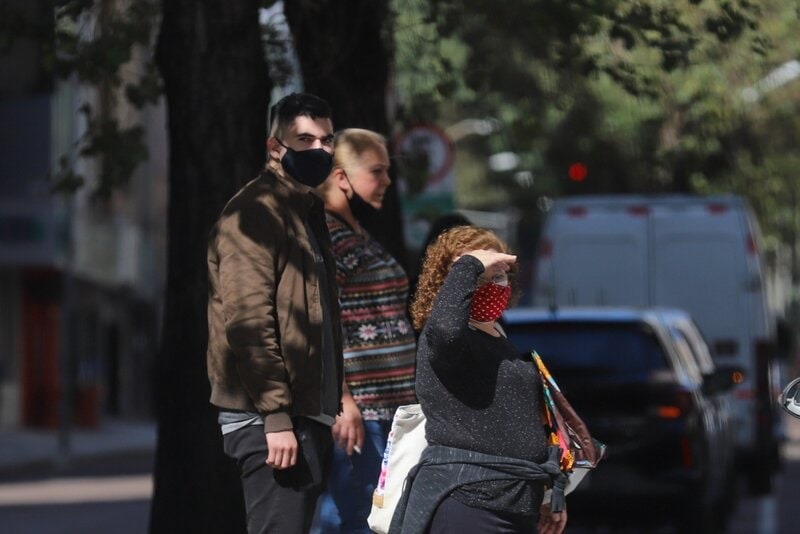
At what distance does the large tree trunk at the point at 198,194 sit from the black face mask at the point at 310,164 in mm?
2685

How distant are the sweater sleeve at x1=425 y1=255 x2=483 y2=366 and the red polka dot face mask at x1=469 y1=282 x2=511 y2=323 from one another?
101 mm

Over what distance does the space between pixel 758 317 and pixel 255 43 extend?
8555 mm

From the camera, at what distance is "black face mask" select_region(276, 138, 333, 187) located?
629cm

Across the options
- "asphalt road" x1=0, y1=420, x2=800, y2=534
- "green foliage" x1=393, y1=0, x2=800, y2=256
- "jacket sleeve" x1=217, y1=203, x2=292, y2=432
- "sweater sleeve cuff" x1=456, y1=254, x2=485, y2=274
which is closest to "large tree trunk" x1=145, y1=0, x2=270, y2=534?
"jacket sleeve" x1=217, y1=203, x2=292, y2=432

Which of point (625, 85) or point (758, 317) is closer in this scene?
point (625, 85)

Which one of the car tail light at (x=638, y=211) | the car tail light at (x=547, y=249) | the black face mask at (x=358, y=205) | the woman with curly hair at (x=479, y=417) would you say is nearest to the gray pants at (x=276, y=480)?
the woman with curly hair at (x=479, y=417)

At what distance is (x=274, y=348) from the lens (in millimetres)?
5934

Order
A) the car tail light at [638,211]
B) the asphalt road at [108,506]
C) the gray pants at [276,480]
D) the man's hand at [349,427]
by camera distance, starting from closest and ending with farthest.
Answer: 1. the gray pants at [276,480]
2. the man's hand at [349,427]
3. the asphalt road at [108,506]
4. the car tail light at [638,211]

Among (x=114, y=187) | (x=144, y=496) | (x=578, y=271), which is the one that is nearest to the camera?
(x=114, y=187)

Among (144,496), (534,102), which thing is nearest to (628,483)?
(144,496)

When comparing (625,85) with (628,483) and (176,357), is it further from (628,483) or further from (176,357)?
(176,357)

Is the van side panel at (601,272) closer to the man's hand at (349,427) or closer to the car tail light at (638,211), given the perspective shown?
the car tail light at (638,211)

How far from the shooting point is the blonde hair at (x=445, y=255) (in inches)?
226

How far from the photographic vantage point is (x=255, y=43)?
915 cm
